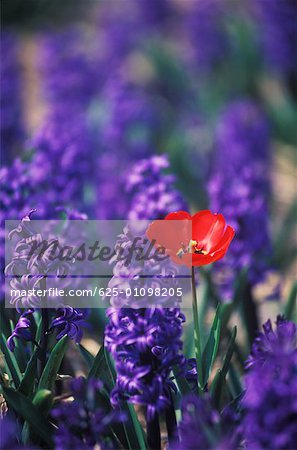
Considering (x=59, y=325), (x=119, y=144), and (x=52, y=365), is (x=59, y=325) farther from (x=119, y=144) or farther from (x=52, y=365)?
(x=119, y=144)

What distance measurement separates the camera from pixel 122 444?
2250 millimetres

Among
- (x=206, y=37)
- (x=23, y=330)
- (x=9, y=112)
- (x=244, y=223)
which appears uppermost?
(x=23, y=330)

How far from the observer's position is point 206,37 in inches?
309

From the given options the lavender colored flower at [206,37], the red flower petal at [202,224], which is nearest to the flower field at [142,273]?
the red flower petal at [202,224]

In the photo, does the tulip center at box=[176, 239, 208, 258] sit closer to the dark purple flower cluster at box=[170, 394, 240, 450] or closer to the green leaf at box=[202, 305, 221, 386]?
the green leaf at box=[202, 305, 221, 386]

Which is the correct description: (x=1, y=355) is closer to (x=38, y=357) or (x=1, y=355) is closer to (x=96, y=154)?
(x=38, y=357)

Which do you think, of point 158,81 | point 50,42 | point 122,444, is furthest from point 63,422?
point 158,81

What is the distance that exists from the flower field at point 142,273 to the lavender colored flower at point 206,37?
0.86m

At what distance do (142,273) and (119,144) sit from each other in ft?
11.6

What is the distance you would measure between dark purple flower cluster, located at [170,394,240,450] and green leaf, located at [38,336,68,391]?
42cm

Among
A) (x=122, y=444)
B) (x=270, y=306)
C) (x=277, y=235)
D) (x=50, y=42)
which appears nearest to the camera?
(x=122, y=444)

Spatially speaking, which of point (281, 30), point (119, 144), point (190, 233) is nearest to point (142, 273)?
point (190, 233)

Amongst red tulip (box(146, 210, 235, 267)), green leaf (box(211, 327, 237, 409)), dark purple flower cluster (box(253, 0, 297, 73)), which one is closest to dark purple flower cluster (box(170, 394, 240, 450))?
green leaf (box(211, 327, 237, 409))

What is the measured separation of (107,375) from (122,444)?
257mm
